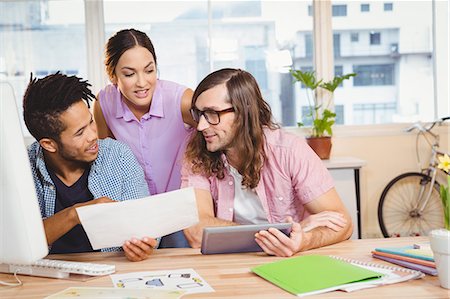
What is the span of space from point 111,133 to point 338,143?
8.38 ft

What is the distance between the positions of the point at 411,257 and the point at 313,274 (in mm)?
275

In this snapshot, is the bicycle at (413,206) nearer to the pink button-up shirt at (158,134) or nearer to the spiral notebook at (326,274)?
the pink button-up shirt at (158,134)

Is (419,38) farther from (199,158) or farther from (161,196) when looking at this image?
(161,196)

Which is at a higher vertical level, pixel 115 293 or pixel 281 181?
pixel 281 181

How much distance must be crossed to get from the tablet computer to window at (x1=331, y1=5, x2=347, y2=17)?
350 centimetres

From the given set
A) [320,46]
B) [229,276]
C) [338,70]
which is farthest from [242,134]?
[338,70]

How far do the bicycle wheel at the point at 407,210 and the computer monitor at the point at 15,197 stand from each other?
3993mm

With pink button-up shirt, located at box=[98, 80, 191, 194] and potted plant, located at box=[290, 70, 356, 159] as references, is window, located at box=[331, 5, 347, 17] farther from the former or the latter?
pink button-up shirt, located at box=[98, 80, 191, 194]

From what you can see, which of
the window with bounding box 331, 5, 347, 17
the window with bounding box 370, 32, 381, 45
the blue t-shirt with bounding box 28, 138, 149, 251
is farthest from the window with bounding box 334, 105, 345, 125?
the blue t-shirt with bounding box 28, 138, 149, 251

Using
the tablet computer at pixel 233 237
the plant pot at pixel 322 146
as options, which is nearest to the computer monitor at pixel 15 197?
the tablet computer at pixel 233 237

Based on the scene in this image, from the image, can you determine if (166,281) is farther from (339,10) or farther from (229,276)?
(339,10)

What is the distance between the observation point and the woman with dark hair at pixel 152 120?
8.43 ft

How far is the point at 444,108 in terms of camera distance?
201 inches

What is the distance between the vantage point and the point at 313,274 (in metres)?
1.53
